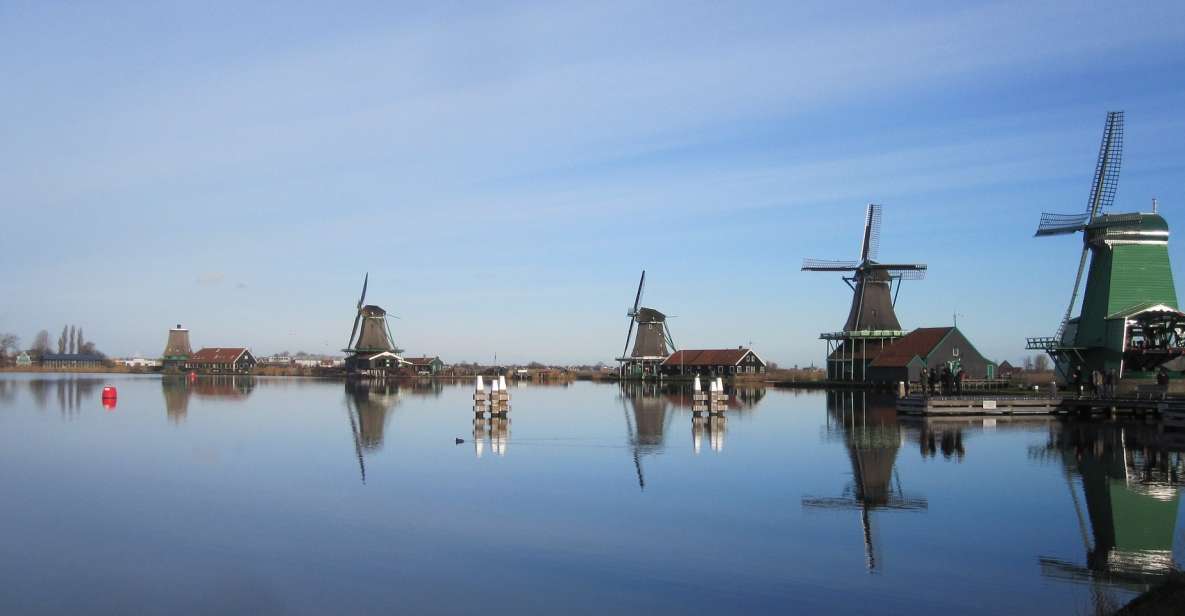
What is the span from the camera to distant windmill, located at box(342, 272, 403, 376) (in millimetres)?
79062

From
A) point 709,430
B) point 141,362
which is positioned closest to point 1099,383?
point 709,430

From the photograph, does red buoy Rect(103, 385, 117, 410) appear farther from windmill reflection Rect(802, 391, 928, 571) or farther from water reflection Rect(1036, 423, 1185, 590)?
water reflection Rect(1036, 423, 1185, 590)

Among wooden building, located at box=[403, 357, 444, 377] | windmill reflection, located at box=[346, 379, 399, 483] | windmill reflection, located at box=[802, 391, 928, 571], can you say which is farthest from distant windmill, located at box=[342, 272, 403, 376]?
windmill reflection, located at box=[802, 391, 928, 571]

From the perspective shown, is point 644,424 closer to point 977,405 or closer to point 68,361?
point 977,405

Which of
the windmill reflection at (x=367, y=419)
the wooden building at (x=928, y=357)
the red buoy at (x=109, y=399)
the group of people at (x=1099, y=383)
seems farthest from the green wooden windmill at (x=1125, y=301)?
the red buoy at (x=109, y=399)

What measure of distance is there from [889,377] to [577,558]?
42262mm

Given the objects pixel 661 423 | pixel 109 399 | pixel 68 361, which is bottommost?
pixel 661 423

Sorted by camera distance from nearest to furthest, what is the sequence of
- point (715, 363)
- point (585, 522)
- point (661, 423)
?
point (585, 522)
point (661, 423)
point (715, 363)

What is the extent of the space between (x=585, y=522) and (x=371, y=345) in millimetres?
68411

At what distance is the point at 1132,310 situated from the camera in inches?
1305

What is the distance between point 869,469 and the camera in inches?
721

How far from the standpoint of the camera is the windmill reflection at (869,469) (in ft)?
46.0

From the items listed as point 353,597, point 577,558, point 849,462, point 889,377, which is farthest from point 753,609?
point 889,377

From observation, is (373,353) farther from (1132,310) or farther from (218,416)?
(1132,310)
